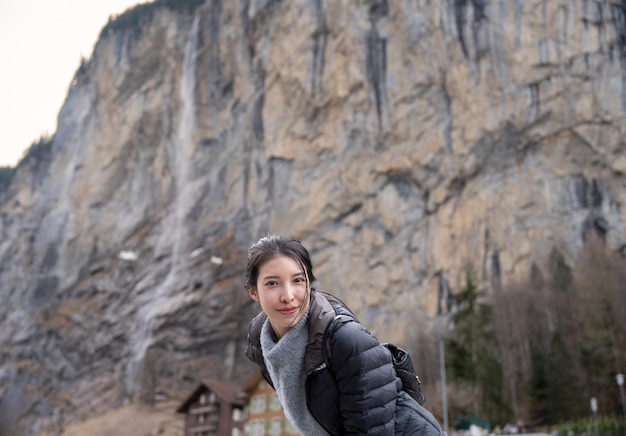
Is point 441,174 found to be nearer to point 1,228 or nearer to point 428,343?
point 428,343

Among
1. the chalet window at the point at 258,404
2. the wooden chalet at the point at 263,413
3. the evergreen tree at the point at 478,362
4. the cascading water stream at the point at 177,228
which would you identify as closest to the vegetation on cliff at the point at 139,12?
the cascading water stream at the point at 177,228

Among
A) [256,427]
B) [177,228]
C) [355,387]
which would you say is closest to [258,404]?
[256,427]

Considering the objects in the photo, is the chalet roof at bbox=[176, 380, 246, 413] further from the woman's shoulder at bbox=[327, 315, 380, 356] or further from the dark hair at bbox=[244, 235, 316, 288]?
the woman's shoulder at bbox=[327, 315, 380, 356]

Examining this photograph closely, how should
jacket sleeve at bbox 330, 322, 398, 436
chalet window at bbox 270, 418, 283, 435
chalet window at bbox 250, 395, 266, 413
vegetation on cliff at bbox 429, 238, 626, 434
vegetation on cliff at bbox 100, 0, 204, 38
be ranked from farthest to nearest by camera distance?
vegetation on cliff at bbox 100, 0, 204, 38, vegetation on cliff at bbox 429, 238, 626, 434, chalet window at bbox 250, 395, 266, 413, chalet window at bbox 270, 418, 283, 435, jacket sleeve at bbox 330, 322, 398, 436

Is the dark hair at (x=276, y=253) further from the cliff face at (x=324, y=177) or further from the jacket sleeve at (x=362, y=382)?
the cliff face at (x=324, y=177)

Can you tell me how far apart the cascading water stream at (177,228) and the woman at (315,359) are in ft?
172

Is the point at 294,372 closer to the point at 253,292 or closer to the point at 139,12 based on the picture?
the point at 253,292

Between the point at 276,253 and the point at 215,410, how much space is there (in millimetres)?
35971

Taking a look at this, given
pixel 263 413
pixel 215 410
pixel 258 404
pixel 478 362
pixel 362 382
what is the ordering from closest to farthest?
1. pixel 362 382
2. pixel 263 413
3. pixel 258 404
4. pixel 478 362
5. pixel 215 410

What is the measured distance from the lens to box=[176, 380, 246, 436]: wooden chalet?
3522cm

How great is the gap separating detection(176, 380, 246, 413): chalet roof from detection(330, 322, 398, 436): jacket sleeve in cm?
3224

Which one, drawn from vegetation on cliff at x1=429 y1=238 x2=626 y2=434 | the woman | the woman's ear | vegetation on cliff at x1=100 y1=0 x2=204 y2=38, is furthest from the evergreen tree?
vegetation on cliff at x1=100 y1=0 x2=204 y2=38

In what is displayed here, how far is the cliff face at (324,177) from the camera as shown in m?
46.2

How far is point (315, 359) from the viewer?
85.9 inches
